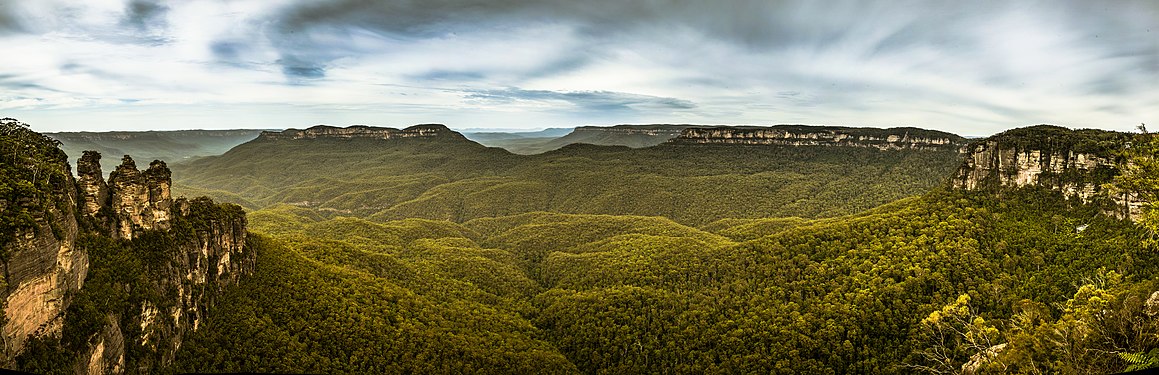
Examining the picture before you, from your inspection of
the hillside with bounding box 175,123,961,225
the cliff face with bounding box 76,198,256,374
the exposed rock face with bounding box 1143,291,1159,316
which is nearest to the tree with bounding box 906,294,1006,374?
the exposed rock face with bounding box 1143,291,1159,316

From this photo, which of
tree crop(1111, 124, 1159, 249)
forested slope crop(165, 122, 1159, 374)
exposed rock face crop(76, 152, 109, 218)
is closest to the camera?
tree crop(1111, 124, 1159, 249)

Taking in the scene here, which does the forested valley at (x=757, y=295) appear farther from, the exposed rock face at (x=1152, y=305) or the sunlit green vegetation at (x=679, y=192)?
the sunlit green vegetation at (x=679, y=192)

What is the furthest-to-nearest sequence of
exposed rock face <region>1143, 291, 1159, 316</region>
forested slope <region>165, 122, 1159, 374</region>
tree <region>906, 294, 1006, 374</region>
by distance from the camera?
forested slope <region>165, 122, 1159, 374</region>, tree <region>906, 294, 1006, 374</region>, exposed rock face <region>1143, 291, 1159, 316</region>

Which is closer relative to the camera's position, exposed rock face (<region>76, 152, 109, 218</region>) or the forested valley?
exposed rock face (<region>76, 152, 109, 218</region>)

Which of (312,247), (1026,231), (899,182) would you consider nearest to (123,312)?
(312,247)

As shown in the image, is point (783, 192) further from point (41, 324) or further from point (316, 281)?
point (41, 324)

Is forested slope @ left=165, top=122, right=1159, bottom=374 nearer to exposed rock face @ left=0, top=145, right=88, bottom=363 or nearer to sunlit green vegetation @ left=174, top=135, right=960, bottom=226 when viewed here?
exposed rock face @ left=0, top=145, right=88, bottom=363

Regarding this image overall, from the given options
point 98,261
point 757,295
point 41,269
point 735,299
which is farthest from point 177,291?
point 757,295
